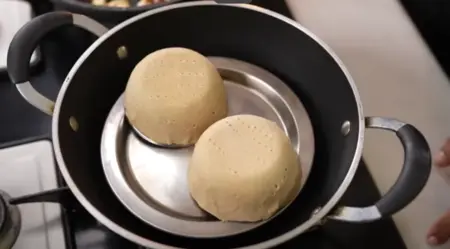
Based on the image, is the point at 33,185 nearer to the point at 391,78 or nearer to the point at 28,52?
the point at 28,52

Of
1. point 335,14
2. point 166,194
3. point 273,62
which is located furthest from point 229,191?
point 335,14

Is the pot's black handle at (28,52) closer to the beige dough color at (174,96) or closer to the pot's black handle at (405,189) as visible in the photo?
the beige dough color at (174,96)

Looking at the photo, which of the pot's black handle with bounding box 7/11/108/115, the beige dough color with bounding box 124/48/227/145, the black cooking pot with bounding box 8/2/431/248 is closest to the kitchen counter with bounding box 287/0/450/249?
the black cooking pot with bounding box 8/2/431/248

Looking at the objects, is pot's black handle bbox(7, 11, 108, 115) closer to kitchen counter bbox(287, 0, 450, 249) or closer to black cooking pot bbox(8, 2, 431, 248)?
black cooking pot bbox(8, 2, 431, 248)

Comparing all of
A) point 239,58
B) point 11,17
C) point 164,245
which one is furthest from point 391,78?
point 11,17

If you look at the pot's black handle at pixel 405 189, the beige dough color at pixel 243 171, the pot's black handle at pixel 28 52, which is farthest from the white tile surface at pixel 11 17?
the pot's black handle at pixel 405 189
